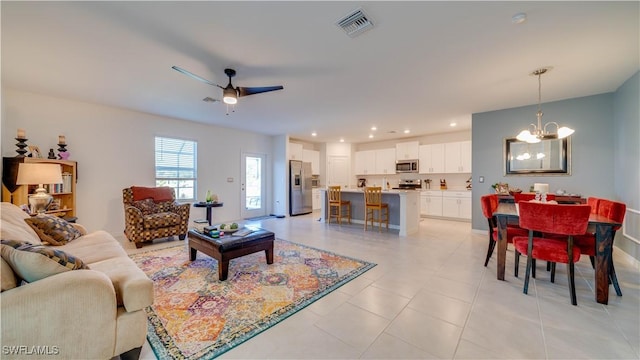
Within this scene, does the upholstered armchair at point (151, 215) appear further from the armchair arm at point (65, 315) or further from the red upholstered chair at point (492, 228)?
the red upholstered chair at point (492, 228)

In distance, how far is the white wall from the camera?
3848 millimetres

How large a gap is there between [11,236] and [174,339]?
4.33ft

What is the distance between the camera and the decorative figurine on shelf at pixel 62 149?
3971mm

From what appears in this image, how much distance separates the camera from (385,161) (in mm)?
8047

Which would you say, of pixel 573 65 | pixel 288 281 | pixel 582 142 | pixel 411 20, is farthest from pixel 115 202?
pixel 582 142

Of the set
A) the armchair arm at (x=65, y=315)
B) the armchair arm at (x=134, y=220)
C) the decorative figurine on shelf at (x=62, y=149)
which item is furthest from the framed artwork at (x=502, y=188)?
the decorative figurine on shelf at (x=62, y=149)

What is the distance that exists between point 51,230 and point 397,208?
17.7 ft

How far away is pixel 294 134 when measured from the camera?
733 cm

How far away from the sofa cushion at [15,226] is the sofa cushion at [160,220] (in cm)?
167

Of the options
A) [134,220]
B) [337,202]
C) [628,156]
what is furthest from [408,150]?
[134,220]

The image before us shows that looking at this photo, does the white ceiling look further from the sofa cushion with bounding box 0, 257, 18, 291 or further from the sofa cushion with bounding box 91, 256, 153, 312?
the sofa cushion with bounding box 91, 256, 153, 312

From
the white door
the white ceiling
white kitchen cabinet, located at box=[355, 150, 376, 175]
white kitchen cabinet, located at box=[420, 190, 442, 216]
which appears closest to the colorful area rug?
the white ceiling

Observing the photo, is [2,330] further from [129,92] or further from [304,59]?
[129,92]

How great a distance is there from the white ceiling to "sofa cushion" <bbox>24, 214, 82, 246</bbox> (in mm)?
1788
